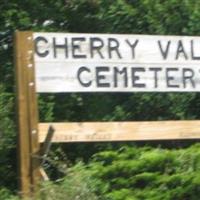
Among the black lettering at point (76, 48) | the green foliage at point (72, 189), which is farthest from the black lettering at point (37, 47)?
the green foliage at point (72, 189)

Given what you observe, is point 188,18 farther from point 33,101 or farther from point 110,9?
point 33,101

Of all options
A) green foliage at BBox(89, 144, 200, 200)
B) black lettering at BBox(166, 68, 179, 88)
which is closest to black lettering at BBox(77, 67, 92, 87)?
green foliage at BBox(89, 144, 200, 200)

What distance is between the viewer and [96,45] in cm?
672

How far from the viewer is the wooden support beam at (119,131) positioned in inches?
255

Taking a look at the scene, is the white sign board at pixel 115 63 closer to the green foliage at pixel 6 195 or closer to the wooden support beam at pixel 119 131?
the wooden support beam at pixel 119 131

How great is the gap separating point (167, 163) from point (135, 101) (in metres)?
1.72

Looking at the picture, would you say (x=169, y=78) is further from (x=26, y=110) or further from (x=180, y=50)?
(x=26, y=110)

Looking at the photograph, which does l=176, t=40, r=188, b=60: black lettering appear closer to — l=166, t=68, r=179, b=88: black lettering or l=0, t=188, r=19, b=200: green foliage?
l=166, t=68, r=179, b=88: black lettering

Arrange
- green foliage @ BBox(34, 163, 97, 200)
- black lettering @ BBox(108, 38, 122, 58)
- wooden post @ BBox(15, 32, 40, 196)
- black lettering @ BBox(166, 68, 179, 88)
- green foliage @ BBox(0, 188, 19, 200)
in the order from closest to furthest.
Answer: green foliage @ BBox(34, 163, 97, 200), wooden post @ BBox(15, 32, 40, 196), green foliage @ BBox(0, 188, 19, 200), black lettering @ BBox(108, 38, 122, 58), black lettering @ BBox(166, 68, 179, 88)

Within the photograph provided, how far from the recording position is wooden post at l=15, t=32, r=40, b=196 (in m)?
6.32

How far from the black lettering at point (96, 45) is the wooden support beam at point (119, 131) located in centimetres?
64

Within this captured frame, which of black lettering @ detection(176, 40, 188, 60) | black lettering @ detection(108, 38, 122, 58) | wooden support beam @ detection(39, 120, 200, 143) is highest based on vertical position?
black lettering @ detection(108, 38, 122, 58)

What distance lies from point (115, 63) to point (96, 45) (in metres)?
0.24

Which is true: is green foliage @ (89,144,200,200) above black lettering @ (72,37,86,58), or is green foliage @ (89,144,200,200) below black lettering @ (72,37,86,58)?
below
